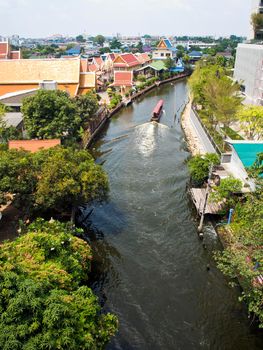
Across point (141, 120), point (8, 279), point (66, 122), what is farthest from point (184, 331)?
point (141, 120)

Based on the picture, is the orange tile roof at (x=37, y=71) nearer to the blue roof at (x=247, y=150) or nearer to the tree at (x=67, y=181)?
the tree at (x=67, y=181)

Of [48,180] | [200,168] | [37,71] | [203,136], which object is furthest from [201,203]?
[37,71]

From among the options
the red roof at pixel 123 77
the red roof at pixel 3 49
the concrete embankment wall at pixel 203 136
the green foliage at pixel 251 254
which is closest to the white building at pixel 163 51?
the red roof at pixel 123 77

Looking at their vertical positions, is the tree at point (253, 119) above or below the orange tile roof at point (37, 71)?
below

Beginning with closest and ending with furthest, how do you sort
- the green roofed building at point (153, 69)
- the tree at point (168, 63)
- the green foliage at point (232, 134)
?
the green foliage at point (232, 134) < the green roofed building at point (153, 69) < the tree at point (168, 63)

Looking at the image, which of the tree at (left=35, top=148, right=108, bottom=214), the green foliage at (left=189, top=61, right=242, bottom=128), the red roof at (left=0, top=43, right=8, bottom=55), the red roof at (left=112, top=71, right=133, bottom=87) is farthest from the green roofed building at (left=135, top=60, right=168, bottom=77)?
the tree at (left=35, top=148, right=108, bottom=214)

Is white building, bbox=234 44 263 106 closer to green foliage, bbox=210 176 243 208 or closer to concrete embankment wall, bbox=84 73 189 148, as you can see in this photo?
concrete embankment wall, bbox=84 73 189 148

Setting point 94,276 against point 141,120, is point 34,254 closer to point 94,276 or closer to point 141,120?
point 94,276

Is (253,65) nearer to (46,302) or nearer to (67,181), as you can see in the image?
(67,181)
